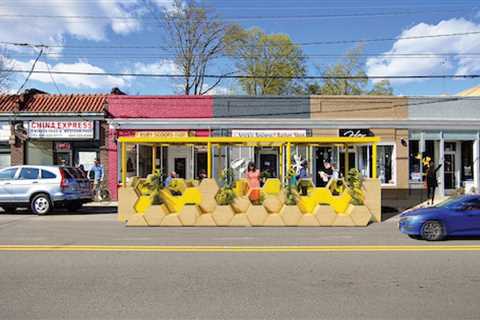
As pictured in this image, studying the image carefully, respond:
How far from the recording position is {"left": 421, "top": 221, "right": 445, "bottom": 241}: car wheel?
9.10m

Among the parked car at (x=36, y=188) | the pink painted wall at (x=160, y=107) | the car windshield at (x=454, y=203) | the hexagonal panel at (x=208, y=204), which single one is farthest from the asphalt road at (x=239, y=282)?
the pink painted wall at (x=160, y=107)

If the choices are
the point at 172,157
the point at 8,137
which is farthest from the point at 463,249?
the point at 8,137

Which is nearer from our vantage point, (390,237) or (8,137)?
(390,237)

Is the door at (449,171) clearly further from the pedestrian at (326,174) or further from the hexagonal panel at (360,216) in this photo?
the hexagonal panel at (360,216)

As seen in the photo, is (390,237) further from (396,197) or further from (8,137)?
(8,137)

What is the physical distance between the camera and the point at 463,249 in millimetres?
8047

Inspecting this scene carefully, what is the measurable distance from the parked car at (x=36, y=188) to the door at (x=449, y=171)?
17309 millimetres

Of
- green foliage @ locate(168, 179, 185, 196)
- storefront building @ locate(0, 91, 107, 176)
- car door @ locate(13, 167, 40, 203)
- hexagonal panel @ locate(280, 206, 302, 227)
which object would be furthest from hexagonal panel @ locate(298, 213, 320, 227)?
storefront building @ locate(0, 91, 107, 176)

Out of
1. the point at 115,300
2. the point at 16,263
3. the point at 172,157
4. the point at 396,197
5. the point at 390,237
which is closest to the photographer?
the point at 115,300

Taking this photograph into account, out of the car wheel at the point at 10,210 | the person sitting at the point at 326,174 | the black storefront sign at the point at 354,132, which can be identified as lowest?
the car wheel at the point at 10,210

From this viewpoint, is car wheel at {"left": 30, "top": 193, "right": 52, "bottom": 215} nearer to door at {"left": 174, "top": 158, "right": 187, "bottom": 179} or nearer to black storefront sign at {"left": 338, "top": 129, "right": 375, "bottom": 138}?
door at {"left": 174, "top": 158, "right": 187, "bottom": 179}

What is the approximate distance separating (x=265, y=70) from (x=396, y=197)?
18572 mm

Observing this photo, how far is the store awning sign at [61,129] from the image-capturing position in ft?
64.8

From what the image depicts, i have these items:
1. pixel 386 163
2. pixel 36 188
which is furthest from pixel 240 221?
pixel 386 163
